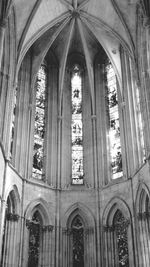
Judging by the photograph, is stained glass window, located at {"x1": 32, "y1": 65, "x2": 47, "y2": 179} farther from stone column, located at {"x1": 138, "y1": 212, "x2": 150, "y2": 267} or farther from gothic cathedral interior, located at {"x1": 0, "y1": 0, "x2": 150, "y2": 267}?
stone column, located at {"x1": 138, "y1": 212, "x2": 150, "y2": 267}

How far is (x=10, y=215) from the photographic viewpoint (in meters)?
15.5

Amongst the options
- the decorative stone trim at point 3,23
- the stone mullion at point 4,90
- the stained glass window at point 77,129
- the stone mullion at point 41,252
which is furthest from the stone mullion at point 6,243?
the decorative stone trim at point 3,23

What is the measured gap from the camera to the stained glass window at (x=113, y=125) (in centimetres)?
1791

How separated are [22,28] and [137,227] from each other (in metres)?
10.1

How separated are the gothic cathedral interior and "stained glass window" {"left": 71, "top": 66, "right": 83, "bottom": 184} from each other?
2.1 inches

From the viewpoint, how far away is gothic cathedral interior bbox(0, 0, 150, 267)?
15.5 m

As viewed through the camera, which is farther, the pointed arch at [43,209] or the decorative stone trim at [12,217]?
the pointed arch at [43,209]

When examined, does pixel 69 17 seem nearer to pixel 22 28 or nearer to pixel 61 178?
pixel 22 28

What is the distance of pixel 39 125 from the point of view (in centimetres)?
1919

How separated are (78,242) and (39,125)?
→ 597 cm

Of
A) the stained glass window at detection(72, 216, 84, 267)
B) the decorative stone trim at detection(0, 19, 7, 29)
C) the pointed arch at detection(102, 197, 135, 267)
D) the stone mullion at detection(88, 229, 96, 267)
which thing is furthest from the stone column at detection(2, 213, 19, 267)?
the decorative stone trim at detection(0, 19, 7, 29)

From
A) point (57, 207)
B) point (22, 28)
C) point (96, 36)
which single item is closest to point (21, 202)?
point (57, 207)

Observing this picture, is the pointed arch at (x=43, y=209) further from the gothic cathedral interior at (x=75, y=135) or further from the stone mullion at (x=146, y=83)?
the stone mullion at (x=146, y=83)

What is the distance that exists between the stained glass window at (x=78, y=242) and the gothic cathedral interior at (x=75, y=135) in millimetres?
43
